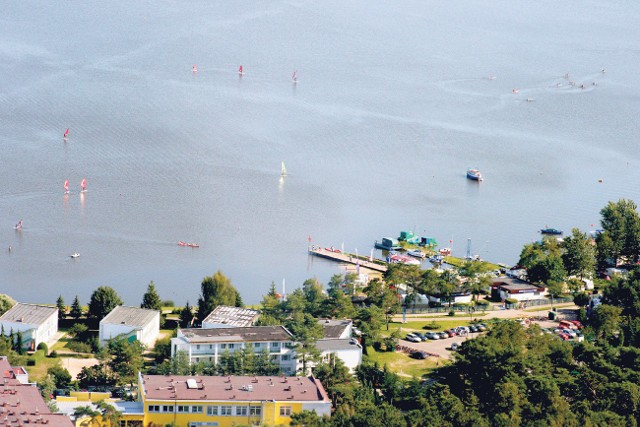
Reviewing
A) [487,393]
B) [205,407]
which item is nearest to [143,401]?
[205,407]

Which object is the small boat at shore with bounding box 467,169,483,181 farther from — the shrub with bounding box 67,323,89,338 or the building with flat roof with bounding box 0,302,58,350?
the building with flat roof with bounding box 0,302,58,350

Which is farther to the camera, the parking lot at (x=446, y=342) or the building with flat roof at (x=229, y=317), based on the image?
the building with flat roof at (x=229, y=317)

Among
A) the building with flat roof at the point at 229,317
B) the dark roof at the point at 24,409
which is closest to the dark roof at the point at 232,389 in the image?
the dark roof at the point at 24,409

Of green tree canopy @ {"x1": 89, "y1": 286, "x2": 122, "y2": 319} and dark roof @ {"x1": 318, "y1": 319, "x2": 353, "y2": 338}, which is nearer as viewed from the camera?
dark roof @ {"x1": 318, "y1": 319, "x2": 353, "y2": 338}

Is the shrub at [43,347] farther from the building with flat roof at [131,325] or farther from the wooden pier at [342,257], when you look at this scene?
the wooden pier at [342,257]

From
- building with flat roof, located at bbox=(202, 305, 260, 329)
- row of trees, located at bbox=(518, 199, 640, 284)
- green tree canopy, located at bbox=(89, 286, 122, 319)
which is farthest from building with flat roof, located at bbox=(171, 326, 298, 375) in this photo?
row of trees, located at bbox=(518, 199, 640, 284)

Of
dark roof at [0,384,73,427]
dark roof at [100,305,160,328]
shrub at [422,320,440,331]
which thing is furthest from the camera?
shrub at [422,320,440,331]
